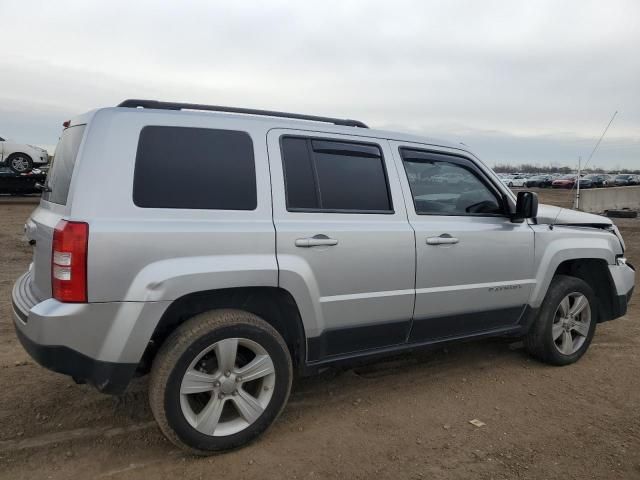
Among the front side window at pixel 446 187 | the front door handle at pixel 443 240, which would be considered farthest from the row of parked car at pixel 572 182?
the front door handle at pixel 443 240

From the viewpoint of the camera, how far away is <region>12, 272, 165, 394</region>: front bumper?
254cm

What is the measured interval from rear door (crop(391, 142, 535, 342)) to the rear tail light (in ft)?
6.75

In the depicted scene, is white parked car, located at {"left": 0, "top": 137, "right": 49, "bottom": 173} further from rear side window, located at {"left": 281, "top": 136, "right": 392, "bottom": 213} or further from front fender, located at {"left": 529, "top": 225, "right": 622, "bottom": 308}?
front fender, located at {"left": 529, "top": 225, "right": 622, "bottom": 308}

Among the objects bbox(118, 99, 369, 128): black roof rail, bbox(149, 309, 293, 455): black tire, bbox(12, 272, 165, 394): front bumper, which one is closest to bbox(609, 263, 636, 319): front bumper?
bbox(118, 99, 369, 128): black roof rail

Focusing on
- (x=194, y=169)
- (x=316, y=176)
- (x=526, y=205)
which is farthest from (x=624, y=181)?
(x=194, y=169)

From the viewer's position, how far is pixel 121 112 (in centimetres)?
275

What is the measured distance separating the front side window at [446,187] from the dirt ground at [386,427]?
1382 mm

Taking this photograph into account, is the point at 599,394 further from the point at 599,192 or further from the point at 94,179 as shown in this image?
the point at 599,192

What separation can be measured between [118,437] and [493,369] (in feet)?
9.78

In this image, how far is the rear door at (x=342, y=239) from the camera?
121 inches

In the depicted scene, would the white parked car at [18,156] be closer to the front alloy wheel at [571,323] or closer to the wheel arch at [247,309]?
the wheel arch at [247,309]

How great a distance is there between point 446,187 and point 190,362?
7.33 ft

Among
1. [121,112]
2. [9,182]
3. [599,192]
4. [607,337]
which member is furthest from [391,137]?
[599,192]

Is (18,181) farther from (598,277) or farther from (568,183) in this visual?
(568,183)
